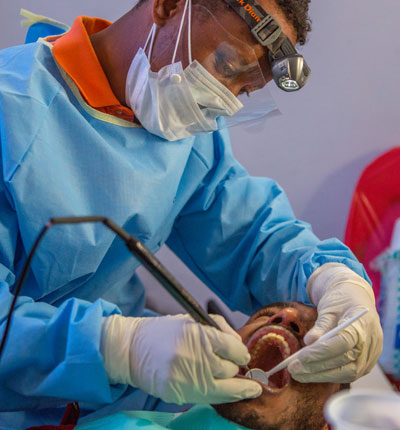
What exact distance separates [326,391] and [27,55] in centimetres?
113

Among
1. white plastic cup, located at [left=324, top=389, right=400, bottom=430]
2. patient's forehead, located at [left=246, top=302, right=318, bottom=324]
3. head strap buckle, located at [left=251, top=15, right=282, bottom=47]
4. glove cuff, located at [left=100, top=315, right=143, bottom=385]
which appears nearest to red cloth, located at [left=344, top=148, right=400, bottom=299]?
patient's forehead, located at [left=246, top=302, right=318, bottom=324]

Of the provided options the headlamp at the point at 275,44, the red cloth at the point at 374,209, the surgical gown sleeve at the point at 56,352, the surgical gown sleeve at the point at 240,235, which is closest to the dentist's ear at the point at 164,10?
the headlamp at the point at 275,44

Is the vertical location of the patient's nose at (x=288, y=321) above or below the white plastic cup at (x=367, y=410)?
below

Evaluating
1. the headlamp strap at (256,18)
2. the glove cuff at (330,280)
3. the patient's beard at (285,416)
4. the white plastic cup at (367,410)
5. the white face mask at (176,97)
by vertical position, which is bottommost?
the patient's beard at (285,416)

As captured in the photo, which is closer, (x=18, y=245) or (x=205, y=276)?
(x=18, y=245)

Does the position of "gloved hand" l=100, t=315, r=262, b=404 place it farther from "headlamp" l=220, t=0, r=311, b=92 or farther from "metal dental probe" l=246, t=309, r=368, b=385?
"headlamp" l=220, t=0, r=311, b=92

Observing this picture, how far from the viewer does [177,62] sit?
1332 mm

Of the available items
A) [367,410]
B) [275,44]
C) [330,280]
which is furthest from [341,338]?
[275,44]

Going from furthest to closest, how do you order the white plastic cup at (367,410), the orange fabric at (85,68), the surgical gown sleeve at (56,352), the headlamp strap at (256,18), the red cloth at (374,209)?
the red cloth at (374,209), the orange fabric at (85,68), the headlamp strap at (256,18), the surgical gown sleeve at (56,352), the white plastic cup at (367,410)

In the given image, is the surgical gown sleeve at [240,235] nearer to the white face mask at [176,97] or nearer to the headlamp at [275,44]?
the white face mask at [176,97]

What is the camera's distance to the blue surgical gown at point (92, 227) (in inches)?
42.3

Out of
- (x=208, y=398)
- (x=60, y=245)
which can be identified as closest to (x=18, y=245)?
(x=60, y=245)

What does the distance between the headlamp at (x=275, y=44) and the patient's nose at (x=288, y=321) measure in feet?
1.94

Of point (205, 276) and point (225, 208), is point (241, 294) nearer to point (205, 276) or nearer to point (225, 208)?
point (205, 276)
